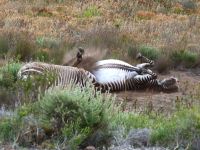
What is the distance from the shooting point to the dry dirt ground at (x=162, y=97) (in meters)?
9.83

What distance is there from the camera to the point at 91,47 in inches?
532

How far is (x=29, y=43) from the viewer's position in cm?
1358

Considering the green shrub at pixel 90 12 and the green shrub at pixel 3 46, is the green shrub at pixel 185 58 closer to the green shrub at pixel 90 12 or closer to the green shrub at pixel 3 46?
the green shrub at pixel 3 46

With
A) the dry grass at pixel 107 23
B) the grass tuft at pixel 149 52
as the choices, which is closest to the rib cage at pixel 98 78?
the dry grass at pixel 107 23

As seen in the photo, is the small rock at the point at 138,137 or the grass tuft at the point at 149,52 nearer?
the small rock at the point at 138,137

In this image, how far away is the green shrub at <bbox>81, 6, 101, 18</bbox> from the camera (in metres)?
20.8

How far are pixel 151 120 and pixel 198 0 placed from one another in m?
22.0

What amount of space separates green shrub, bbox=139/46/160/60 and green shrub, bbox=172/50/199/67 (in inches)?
15.8

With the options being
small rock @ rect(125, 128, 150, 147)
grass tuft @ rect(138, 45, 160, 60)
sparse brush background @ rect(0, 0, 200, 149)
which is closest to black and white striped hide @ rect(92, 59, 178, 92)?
sparse brush background @ rect(0, 0, 200, 149)

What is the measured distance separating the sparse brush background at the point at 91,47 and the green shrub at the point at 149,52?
21 mm

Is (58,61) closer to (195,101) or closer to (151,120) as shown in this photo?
(195,101)

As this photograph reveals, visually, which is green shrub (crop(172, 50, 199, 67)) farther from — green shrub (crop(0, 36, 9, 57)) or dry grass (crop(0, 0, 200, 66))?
green shrub (crop(0, 36, 9, 57))

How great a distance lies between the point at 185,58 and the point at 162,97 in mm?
3220

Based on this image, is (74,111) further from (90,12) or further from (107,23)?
(90,12)
